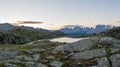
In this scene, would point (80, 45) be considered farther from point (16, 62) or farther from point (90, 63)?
point (16, 62)

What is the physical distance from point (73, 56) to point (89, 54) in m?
4.16

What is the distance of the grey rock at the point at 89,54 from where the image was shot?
195 ft

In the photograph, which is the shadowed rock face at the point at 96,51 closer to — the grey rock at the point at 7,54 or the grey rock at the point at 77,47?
the grey rock at the point at 77,47

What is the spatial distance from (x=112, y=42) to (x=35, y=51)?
2224 centimetres

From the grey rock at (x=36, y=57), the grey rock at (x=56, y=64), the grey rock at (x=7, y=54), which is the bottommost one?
the grey rock at (x=56, y=64)

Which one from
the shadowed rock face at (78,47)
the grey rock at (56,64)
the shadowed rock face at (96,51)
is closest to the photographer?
the shadowed rock face at (96,51)

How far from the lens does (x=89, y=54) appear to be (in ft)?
202

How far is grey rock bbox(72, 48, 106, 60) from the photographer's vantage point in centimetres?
5957

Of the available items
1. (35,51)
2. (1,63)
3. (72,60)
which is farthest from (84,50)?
(1,63)

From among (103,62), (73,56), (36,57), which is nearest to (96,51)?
(73,56)

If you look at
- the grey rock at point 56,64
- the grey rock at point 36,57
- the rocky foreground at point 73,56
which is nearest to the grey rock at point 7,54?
the rocky foreground at point 73,56

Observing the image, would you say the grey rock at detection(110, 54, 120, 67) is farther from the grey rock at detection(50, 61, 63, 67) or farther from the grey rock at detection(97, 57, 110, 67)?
the grey rock at detection(50, 61, 63, 67)

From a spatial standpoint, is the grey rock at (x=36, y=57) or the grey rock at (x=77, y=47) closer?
the grey rock at (x=36, y=57)

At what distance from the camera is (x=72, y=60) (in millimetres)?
58625
